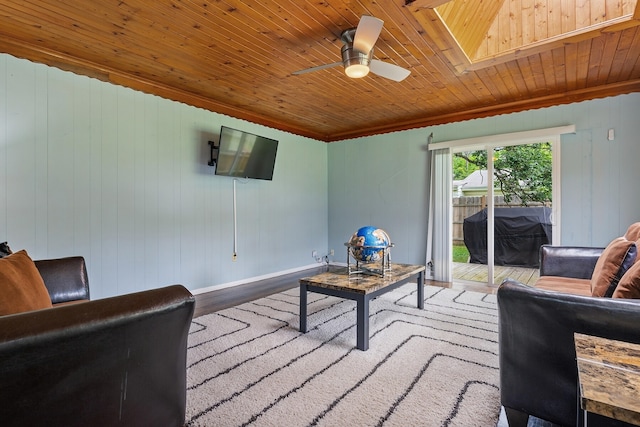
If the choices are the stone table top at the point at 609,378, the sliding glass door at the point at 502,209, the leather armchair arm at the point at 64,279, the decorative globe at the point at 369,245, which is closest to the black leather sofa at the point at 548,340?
the stone table top at the point at 609,378

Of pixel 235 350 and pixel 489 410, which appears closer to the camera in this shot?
pixel 489 410

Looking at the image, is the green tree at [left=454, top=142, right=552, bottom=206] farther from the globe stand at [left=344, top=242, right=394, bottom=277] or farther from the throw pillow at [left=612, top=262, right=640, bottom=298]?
the throw pillow at [left=612, top=262, right=640, bottom=298]

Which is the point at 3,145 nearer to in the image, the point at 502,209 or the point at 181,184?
the point at 181,184

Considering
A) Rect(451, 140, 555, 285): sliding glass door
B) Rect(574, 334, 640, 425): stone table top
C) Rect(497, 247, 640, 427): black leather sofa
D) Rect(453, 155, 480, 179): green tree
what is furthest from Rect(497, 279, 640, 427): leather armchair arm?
Rect(453, 155, 480, 179): green tree

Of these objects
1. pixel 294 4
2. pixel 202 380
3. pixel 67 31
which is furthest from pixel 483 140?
pixel 67 31

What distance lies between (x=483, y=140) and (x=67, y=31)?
4.65 m

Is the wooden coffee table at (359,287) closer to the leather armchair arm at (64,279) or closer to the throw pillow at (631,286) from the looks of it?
the throw pillow at (631,286)

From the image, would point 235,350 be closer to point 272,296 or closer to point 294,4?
point 272,296

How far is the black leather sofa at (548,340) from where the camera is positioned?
48.1 inches

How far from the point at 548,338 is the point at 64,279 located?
8.87 feet

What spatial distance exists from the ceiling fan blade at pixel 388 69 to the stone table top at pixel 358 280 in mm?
1708

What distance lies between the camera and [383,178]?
5.47 metres

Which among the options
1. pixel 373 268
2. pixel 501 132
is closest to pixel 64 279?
pixel 373 268

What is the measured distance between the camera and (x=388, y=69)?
8.82 feet
